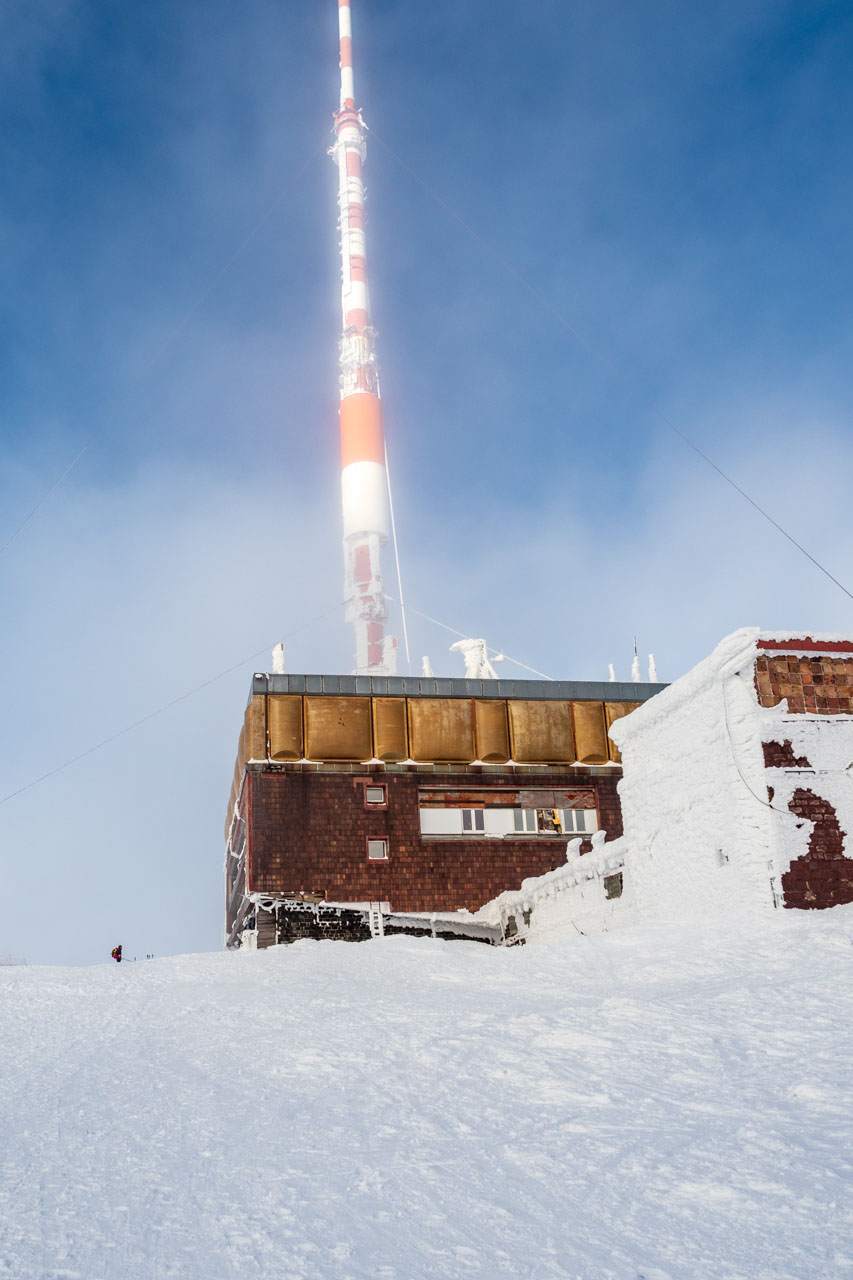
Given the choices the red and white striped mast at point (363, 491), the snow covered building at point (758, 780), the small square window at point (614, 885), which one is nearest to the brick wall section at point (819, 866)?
the snow covered building at point (758, 780)

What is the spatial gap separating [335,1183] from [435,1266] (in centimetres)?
123

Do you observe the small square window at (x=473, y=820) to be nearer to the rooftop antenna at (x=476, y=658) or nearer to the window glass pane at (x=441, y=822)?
the window glass pane at (x=441, y=822)

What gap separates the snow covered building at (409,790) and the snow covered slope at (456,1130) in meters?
17.8

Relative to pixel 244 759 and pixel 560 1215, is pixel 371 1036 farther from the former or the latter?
pixel 244 759

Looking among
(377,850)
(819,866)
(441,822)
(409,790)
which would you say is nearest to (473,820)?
(441,822)

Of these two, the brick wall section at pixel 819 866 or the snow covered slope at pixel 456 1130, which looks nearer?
the snow covered slope at pixel 456 1130

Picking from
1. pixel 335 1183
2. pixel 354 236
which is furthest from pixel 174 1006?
pixel 354 236

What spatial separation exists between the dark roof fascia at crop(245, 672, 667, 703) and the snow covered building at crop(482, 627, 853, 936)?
16.0 metres

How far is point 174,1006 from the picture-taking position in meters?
13.0

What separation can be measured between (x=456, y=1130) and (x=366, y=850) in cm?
2463

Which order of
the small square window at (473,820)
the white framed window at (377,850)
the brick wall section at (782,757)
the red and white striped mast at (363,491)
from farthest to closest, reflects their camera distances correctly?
1. the red and white striped mast at (363,491)
2. the small square window at (473,820)
3. the white framed window at (377,850)
4. the brick wall section at (782,757)

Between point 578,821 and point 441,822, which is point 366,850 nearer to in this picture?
point 441,822

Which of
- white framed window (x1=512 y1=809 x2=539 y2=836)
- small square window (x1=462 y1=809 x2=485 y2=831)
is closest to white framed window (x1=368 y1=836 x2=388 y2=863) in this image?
small square window (x1=462 y1=809 x2=485 y2=831)

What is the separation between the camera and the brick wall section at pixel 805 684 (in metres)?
15.9
